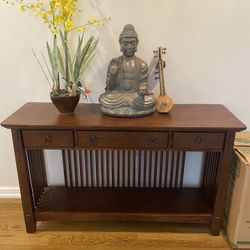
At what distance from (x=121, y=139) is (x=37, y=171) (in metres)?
0.69

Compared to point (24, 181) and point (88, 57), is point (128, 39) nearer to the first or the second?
point (88, 57)

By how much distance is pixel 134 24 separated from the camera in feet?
4.85

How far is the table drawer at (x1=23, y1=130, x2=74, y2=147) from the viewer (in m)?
1.30

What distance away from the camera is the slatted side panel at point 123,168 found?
1.72m

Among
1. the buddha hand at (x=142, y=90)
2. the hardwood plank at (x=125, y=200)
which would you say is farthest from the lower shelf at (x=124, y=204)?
the buddha hand at (x=142, y=90)

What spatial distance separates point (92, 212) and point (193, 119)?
32.6 inches

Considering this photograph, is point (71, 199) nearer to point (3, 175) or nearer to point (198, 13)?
point (3, 175)

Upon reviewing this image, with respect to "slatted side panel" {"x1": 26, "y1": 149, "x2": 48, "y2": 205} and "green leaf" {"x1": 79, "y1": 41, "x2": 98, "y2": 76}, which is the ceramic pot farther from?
"slatted side panel" {"x1": 26, "y1": 149, "x2": 48, "y2": 205}

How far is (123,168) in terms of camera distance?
175cm

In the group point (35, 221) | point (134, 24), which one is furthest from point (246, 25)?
A: point (35, 221)

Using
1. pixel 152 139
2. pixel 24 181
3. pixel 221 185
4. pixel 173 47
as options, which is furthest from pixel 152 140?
pixel 24 181

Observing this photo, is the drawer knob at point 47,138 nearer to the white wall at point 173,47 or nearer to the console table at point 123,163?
the console table at point 123,163

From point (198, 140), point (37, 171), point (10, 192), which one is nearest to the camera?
point (198, 140)

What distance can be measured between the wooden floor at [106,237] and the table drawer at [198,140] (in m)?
0.62
